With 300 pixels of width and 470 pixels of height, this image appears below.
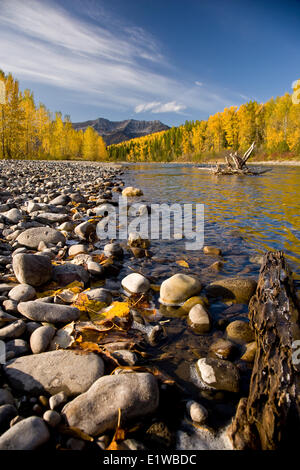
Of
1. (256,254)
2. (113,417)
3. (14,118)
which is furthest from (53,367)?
(14,118)

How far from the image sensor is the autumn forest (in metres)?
33.5

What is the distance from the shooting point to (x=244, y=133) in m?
57.8

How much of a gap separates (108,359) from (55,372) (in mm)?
394

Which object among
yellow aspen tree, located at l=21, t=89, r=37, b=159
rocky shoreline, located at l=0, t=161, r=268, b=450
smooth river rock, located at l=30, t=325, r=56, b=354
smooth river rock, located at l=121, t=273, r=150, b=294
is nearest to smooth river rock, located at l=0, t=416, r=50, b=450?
rocky shoreline, located at l=0, t=161, r=268, b=450

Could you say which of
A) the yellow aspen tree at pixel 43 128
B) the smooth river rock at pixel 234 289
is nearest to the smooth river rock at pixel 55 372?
the smooth river rock at pixel 234 289

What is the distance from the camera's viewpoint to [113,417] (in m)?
1.45

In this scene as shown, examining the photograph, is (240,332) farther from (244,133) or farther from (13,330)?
(244,133)

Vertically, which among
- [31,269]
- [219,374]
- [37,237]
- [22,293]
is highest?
[37,237]

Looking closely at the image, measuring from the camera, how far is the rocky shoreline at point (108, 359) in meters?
1.41

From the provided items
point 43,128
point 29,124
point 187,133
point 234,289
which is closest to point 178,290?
point 234,289

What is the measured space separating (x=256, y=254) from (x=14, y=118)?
125ft

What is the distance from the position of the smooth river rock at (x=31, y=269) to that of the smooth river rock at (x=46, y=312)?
2.17ft

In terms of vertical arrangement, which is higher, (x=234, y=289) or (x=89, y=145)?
(x=89, y=145)
